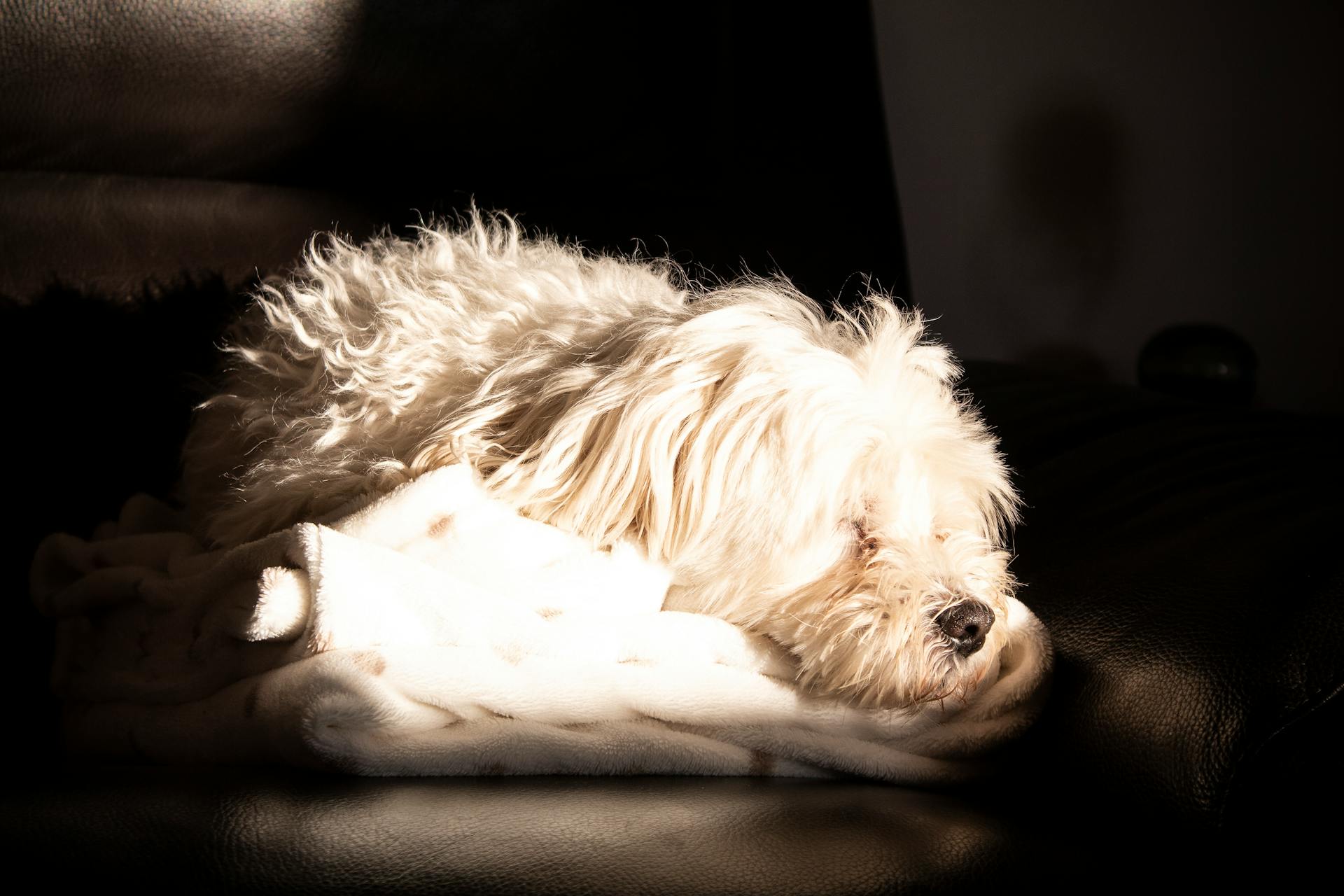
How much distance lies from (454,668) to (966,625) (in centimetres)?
52

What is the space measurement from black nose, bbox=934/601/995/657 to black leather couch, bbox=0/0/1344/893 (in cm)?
10

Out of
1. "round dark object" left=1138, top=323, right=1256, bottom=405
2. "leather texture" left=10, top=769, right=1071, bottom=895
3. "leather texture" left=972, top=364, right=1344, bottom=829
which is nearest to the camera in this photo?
"leather texture" left=10, top=769, right=1071, bottom=895

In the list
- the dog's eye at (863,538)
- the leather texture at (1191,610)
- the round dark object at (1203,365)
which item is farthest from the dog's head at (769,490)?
the round dark object at (1203,365)

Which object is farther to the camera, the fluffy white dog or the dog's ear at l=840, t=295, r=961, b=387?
the dog's ear at l=840, t=295, r=961, b=387

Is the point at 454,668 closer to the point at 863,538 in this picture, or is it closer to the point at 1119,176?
Result: the point at 863,538

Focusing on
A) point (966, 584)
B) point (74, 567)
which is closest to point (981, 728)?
point (966, 584)

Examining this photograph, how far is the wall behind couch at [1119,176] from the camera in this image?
3.27m

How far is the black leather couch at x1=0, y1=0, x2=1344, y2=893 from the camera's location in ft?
2.68


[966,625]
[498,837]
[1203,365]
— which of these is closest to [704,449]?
[966,625]

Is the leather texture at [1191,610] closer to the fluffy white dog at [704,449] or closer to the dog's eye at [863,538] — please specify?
the fluffy white dog at [704,449]

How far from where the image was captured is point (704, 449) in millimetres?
1114

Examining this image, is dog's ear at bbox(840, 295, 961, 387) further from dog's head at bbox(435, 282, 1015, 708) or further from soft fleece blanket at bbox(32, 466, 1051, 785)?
soft fleece blanket at bbox(32, 466, 1051, 785)

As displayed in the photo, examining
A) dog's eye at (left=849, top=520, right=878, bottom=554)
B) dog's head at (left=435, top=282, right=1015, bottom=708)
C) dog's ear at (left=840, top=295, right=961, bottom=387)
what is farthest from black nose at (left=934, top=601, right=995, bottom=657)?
dog's ear at (left=840, top=295, right=961, bottom=387)

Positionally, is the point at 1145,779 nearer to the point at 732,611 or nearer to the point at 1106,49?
the point at 732,611
